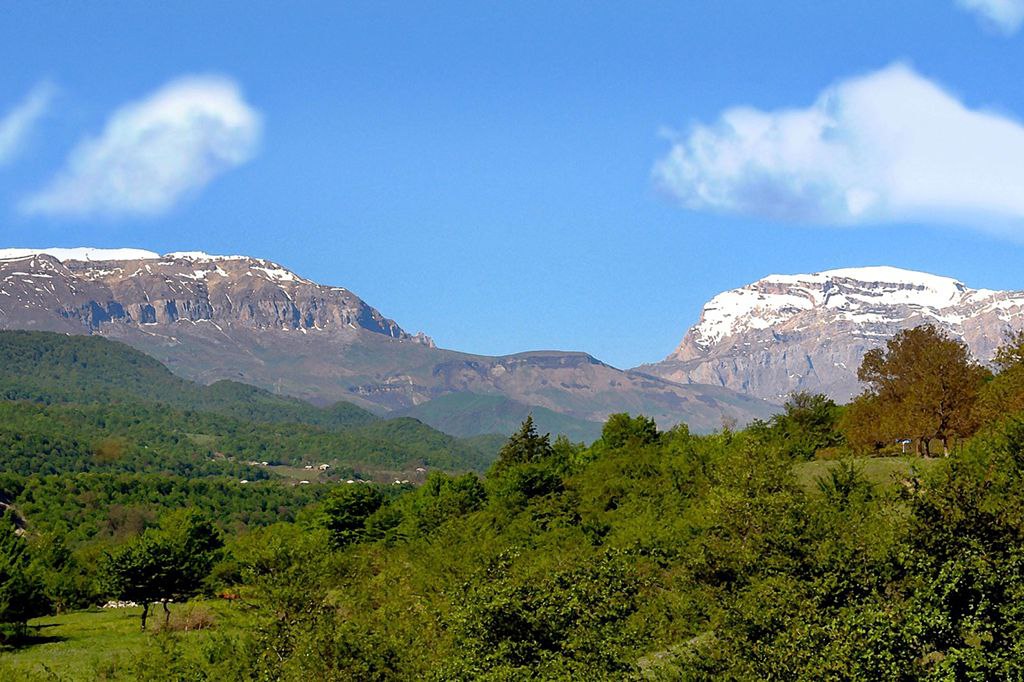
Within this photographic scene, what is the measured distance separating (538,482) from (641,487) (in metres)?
20.5

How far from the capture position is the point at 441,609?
5591 centimetres

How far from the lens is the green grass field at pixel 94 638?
260 feet

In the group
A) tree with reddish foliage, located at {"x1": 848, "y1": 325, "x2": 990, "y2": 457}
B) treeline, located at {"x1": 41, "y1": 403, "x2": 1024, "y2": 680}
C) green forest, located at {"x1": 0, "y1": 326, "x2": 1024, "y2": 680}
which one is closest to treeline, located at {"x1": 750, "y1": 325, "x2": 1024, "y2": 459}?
tree with reddish foliage, located at {"x1": 848, "y1": 325, "x2": 990, "y2": 457}

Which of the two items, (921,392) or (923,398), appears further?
(921,392)

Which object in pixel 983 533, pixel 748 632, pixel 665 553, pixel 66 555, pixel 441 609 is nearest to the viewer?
pixel 983 533

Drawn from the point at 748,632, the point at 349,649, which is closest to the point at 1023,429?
the point at 748,632

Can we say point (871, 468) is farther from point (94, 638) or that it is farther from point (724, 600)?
point (94, 638)

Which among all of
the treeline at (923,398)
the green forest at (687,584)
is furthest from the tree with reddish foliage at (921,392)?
the green forest at (687,584)

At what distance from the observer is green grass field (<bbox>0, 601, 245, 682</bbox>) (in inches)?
3125

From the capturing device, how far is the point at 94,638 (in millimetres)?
108188

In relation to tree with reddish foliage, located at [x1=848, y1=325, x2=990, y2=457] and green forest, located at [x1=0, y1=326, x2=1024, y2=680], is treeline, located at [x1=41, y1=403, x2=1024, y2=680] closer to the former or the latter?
green forest, located at [x1=0, y1=326, x2=1024, y2=680]

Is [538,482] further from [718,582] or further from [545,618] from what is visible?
[545,618]

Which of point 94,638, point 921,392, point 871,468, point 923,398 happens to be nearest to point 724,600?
point 871,468

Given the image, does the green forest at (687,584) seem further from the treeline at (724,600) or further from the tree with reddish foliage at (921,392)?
the tree with reddish foliage at (921,392)
